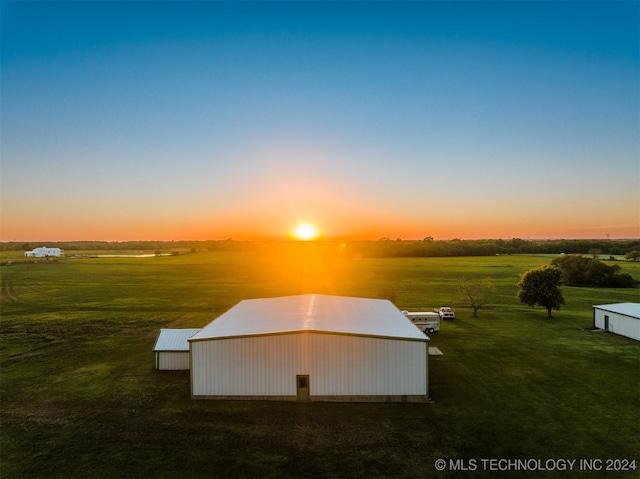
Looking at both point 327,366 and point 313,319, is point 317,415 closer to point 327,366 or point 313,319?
point 327,366

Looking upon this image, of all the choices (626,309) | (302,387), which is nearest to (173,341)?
(302,387)

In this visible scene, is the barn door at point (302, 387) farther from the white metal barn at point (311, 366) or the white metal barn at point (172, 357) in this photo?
the white metal barn at point (172, 357)

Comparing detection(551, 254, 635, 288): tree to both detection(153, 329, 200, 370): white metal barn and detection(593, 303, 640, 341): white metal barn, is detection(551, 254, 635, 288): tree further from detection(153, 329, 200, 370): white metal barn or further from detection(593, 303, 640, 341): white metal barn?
detection(153, 329, 200, 370): white metal barn

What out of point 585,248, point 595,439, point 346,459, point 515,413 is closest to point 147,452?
point 346,459

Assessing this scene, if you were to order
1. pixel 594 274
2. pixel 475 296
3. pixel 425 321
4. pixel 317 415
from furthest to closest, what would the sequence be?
pixel 594 274
pixel 475 296
pixel 425 321
pixel 317 415

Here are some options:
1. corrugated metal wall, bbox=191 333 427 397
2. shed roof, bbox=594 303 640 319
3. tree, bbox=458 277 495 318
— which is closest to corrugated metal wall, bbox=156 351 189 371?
corrugated metal wall, bbox=191 333 427 397

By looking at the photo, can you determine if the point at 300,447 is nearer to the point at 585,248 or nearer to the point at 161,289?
the point at 161,289
